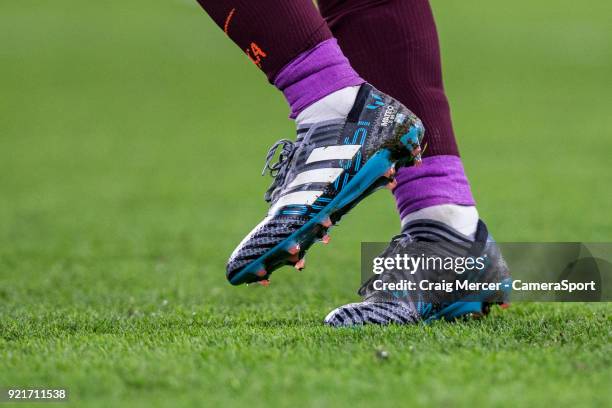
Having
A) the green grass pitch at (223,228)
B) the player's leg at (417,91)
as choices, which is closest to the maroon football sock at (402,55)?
the player's leg at (417,91)

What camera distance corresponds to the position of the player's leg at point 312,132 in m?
1.70

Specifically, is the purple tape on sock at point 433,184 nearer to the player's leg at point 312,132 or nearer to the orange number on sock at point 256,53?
the player's leg at point 312,132

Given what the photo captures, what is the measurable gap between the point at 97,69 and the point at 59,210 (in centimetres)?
758

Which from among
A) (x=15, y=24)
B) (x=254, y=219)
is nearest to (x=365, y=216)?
(x=254, y=219)

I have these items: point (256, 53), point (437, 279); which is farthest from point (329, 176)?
point (437, 279)

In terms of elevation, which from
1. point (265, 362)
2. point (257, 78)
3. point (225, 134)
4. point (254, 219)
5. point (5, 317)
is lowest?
point (265, 362)

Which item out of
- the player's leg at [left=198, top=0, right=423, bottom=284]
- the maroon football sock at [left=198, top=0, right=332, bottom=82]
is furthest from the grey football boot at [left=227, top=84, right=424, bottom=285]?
the maroon football sock at [left=198, top=0, right=332, bottom=82]

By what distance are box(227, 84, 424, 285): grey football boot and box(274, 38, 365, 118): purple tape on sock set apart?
0.05 metres

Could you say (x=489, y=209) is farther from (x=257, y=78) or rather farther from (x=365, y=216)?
(x=257, y=78)

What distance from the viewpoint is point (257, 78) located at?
12.0 metres

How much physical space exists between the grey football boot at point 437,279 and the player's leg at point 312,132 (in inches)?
9.5

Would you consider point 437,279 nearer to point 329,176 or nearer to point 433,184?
point 433,184

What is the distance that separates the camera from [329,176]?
1.71 m

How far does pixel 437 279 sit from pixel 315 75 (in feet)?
1.66
